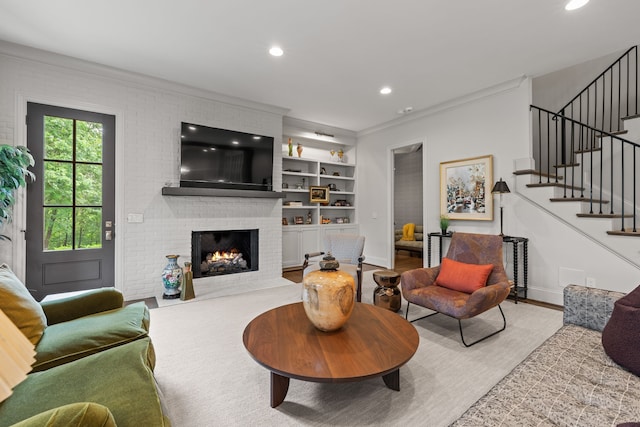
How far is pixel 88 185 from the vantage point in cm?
353

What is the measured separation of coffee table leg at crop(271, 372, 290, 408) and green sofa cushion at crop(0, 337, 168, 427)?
710 millimetres

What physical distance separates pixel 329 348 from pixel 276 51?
3.00 metres

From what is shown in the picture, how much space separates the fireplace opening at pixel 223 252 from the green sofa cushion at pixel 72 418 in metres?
3.66

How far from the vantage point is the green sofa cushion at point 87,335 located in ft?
4.62

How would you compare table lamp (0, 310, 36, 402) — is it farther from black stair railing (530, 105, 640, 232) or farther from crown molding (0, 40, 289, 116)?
black stair railing (530, 105, 640, 232)

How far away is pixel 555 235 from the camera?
356 cm

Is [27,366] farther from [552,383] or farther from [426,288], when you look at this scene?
[426,288]

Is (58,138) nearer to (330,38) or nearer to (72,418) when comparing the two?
(330,38)

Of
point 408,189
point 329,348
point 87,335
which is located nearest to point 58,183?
point 87,335

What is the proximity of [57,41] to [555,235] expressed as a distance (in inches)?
239

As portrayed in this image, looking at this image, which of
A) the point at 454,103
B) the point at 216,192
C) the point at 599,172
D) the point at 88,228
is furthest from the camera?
the point at 454,103

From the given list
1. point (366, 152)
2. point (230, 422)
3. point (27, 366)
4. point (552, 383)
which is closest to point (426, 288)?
point (552, 383)

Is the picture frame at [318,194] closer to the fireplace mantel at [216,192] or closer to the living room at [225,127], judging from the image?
the living room at [225,127]

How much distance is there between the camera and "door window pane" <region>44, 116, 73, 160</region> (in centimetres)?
332
